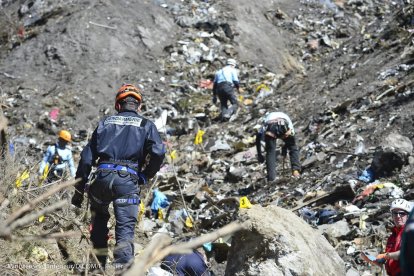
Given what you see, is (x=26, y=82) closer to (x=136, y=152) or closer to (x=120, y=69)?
(x=120, y=69)

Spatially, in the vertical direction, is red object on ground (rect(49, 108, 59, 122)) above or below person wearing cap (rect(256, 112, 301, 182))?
below

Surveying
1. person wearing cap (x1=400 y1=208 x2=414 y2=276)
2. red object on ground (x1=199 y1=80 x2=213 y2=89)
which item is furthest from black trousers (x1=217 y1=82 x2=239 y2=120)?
person wearing cap (x1=400 y1=208 x2=414 y2=276)

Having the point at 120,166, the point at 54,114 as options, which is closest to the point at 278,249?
the point at 120,166

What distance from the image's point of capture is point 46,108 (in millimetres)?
13664

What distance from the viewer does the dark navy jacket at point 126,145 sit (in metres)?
4.37

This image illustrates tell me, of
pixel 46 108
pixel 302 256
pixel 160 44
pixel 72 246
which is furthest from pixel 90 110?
pixel 302 256

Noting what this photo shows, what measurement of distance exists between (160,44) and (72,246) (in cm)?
1153

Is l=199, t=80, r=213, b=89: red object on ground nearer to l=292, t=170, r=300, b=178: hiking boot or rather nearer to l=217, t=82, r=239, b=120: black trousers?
l=217, t=82, r=239, b=120: black trousers

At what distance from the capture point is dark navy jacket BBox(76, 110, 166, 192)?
4.37 metres

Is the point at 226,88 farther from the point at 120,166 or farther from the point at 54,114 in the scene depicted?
the point at 120,166

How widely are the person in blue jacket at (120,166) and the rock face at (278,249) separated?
0.73m

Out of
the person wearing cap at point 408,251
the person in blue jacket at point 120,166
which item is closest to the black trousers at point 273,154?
the person in blue jacket at point 120,166

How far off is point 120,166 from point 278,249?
1.22m

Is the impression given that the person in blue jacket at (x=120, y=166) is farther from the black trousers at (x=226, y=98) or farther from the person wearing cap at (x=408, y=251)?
the black trousers at (x=226, y=98)
